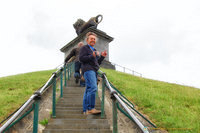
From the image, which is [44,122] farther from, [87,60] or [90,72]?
[87,60]

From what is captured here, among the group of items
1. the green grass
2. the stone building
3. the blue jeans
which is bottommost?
the green grass

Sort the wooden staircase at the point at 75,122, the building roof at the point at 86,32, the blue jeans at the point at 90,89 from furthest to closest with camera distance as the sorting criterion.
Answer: the building roof at the point at 86,32
the blue jeans at the point at 90,89
the wooden staircase at the point at 75,122

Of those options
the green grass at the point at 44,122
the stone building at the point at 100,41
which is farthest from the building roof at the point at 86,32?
the green grass at the point at 44,122

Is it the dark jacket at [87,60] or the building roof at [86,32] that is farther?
the building roof at [86,32]

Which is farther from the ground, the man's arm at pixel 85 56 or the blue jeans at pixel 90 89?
the man's arm at pixel 85 56

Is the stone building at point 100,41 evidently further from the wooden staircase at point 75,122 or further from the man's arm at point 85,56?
the man's arm at point 85,56

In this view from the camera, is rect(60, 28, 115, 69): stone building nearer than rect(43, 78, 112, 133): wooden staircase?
No

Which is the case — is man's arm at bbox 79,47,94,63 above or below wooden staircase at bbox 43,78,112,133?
above

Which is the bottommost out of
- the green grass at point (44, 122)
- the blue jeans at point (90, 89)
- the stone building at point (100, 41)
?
the green grass at point (44, 122)

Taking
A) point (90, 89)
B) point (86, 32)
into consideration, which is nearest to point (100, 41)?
point (86, 32)

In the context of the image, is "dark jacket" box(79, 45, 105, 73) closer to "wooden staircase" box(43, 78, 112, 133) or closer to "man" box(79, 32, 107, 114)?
"man" box(79, 32, 107, 114)

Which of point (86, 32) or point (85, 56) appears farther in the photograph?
point (86, 32)

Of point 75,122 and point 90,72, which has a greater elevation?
point 90,72

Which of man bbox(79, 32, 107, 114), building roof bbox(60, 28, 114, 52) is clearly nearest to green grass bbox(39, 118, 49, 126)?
man bbox(79, 32, 107, 114)
